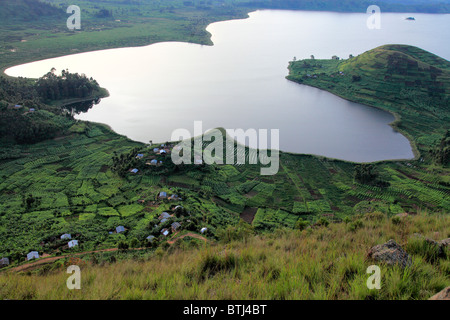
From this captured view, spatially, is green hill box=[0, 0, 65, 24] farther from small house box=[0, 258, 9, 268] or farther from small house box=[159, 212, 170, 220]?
small house box=[159, 212, 170, 220]

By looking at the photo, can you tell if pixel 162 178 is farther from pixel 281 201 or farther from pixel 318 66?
pixel 318 66

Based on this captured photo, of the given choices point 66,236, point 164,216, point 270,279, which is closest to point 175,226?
point 164,216

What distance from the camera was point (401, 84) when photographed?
46.8 m

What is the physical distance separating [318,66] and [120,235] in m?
53.8

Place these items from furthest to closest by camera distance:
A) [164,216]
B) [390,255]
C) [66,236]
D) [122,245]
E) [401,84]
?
[401,84] < [164,216] < [66,236] < [122,245] < [390,255]

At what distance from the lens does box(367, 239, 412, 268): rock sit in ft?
14.5

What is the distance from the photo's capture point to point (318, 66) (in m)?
60.4

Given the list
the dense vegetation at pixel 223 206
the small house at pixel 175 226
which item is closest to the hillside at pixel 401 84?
the dense vegetation at pixel 223 206

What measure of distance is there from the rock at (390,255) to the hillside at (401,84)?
33.0m

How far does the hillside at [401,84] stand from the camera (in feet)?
127

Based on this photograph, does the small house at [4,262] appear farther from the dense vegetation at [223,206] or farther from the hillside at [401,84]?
the hillside at [401,84]

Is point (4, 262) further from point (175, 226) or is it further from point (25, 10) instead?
point (25, 10)

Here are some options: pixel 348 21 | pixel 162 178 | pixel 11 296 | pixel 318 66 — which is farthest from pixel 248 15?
pixel 11 296

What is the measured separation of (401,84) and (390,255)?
166 feet
